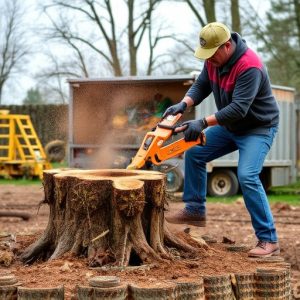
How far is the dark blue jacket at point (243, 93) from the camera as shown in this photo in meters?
5.39

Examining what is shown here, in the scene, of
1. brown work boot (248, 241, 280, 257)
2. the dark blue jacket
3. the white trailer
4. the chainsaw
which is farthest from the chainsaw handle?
the white trailer

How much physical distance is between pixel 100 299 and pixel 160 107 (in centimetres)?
1175

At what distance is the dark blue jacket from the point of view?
5.39 metres

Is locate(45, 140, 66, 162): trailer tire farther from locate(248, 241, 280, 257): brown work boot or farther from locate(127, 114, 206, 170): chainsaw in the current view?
locate(248, 241, 280, 257): brown work boot

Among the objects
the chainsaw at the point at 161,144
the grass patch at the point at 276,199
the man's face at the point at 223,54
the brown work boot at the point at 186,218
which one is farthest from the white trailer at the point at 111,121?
the man's face at the point at 223,54

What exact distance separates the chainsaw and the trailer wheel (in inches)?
414

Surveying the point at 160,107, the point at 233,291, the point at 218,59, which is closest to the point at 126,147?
the point at 160,107

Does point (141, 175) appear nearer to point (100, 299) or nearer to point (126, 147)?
point (100, 299)

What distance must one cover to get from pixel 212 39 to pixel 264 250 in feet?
5.42

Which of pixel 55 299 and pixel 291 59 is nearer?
pixel 55 299

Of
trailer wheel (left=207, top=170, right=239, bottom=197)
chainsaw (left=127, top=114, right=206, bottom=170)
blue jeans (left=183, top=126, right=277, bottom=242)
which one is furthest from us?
trailer wheel (left=207, top=170, right=239, bottom=197)

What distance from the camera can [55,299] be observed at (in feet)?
12.8

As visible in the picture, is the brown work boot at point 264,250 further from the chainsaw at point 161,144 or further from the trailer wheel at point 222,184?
the trailer wheel at point 222,184

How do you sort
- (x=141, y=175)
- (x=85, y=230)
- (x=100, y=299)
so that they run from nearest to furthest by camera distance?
(x=100, y=299)
(x=85, y=230)
(x=141, y=175)
